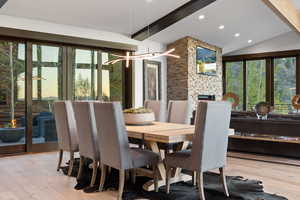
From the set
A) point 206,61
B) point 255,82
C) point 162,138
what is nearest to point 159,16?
point 206,61

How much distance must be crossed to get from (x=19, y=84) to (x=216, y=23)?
16.4ft

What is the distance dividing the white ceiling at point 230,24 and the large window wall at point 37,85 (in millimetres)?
2380

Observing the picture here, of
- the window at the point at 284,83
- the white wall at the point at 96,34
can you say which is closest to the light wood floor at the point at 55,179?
the white wall at the point at 96,34

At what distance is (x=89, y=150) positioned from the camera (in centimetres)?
353

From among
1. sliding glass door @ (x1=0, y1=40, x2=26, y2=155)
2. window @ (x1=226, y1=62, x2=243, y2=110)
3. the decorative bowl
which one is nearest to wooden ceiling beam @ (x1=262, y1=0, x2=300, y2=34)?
the decorative bowl

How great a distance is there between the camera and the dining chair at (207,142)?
2.84 metres

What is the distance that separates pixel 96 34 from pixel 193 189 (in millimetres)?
4543

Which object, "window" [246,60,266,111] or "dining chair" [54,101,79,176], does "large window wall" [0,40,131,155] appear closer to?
"dining chair" [54,101,79,176]

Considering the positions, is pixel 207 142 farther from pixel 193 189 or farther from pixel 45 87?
pixel 45 87

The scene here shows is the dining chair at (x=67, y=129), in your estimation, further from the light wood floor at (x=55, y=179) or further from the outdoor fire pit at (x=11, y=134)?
the outdoor fire pit at (x=11, y=134)

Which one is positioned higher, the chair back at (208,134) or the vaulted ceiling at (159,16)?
the vaulted ceiling at (159,16)

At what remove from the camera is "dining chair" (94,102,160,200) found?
9.71 ft

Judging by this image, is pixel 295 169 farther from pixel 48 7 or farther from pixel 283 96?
pixel 283 96

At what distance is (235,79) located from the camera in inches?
432
